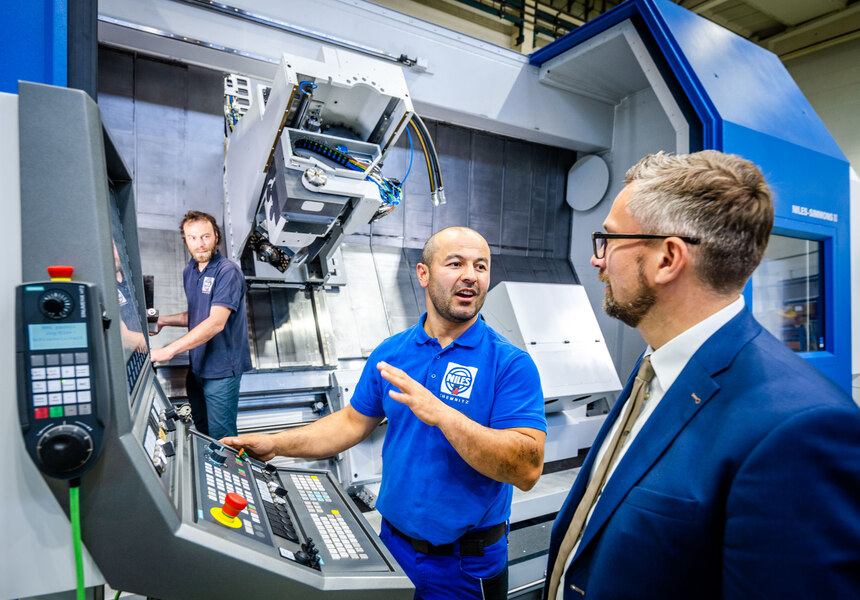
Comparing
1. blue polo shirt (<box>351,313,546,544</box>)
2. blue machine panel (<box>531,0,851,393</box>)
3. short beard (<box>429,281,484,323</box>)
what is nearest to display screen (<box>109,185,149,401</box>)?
blue polo shirt (<box>351,313,546,544</box>)

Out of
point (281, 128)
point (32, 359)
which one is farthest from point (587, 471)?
point (281, 128)

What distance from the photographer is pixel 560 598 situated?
3.51ft

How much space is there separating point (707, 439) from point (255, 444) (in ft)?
3.50

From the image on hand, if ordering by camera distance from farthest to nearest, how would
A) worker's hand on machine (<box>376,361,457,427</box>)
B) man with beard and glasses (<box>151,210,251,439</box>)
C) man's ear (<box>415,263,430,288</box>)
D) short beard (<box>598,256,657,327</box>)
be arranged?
man with beard and glasses (<box>151,210,251,439</box>)
man's ear (<box>415,263,430,288</box>)
worker's hand on machine (<box>376,361,457,427</box>)
short beard (<box>598,256,657,327</box>)

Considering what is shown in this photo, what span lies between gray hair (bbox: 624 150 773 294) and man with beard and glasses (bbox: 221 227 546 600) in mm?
645

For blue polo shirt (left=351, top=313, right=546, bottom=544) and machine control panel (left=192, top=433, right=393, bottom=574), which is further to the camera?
blue polo shirt (left=351, top=313, right=546, bottom=544)

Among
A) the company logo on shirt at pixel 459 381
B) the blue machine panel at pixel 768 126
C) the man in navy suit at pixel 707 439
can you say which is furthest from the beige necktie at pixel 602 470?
the blue machine panel at pixel 768 126

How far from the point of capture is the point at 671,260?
3.14ft

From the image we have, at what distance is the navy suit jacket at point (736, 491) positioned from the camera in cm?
66

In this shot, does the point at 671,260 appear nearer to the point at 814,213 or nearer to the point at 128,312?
the point at 128,312

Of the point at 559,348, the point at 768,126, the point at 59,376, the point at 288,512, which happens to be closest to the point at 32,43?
the point at 59,376

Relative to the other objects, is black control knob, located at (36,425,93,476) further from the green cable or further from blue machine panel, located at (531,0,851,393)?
blue machine panel, located at (531,0,851,393)

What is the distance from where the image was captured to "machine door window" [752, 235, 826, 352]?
3549 mm

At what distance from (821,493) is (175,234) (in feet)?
12.7
